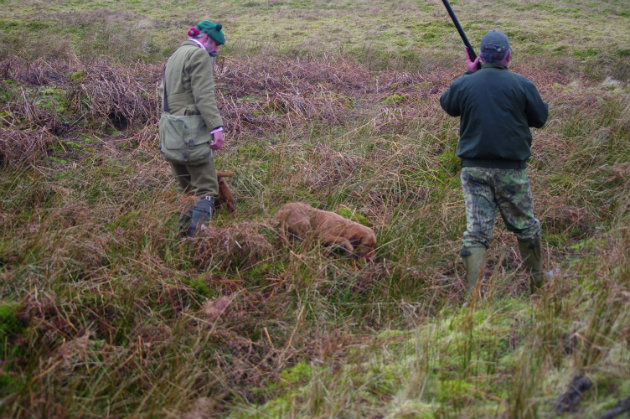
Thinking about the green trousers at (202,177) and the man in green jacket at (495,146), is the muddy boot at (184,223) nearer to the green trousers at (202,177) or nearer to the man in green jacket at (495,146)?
the green trousers at (202,177)

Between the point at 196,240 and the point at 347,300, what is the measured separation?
4.28ft

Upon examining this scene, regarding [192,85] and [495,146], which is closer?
[495,146]

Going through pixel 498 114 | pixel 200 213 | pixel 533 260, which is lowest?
pixel 533 260

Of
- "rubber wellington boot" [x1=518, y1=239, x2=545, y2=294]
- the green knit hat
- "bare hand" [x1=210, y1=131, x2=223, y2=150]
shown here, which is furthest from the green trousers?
"rubber wellington boot" [x1=518, y1=239, x2=545, y2=294]

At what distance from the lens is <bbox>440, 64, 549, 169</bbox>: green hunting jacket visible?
416cm

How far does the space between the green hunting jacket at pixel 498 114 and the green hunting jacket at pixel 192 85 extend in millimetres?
2120

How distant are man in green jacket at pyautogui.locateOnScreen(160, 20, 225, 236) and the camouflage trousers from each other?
7.25 feet

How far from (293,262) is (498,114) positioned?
1911 mm

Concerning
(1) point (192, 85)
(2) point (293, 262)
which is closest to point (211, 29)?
(1) point (192, 85)

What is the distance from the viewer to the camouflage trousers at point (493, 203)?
4.27 meters

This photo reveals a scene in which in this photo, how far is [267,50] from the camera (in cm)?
1239

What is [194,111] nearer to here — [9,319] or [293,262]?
[293,262]

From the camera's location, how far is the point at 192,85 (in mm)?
4914

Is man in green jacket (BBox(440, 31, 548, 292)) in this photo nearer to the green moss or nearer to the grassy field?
the grassy field
